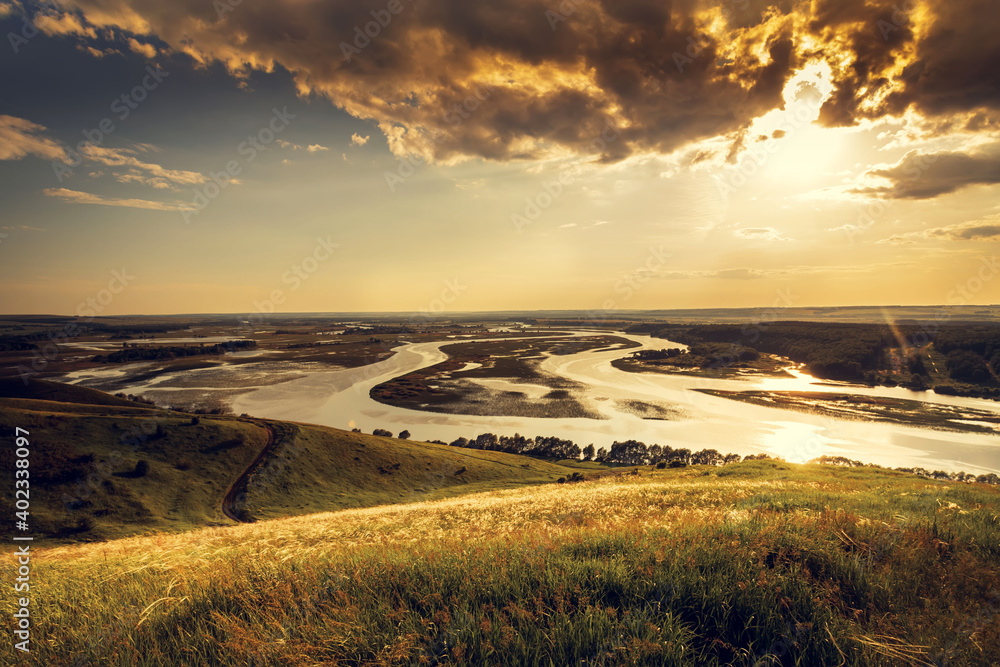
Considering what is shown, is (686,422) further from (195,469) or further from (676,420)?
(195,469)

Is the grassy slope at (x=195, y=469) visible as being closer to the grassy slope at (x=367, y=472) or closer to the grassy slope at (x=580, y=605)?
the grassy slope at (x=367, y=472)

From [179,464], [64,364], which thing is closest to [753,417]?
[179,464]

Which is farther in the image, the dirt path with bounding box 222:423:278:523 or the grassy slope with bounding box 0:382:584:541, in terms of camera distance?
the dirt path with bounding box 222:423:278:523

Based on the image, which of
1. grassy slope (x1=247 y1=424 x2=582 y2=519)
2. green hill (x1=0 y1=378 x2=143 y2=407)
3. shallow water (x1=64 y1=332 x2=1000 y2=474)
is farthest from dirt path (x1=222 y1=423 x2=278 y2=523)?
green hill (x1=0 y1=378 x2=143 y2=407)

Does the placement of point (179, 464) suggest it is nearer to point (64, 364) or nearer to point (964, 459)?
point (964, 459)

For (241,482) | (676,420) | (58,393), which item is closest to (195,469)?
(241,482)

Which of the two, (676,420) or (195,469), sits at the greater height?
(195,469)

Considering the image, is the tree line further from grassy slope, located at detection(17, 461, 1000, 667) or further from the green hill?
grassy slope, located at detection(17, 461, 1000, 667)
